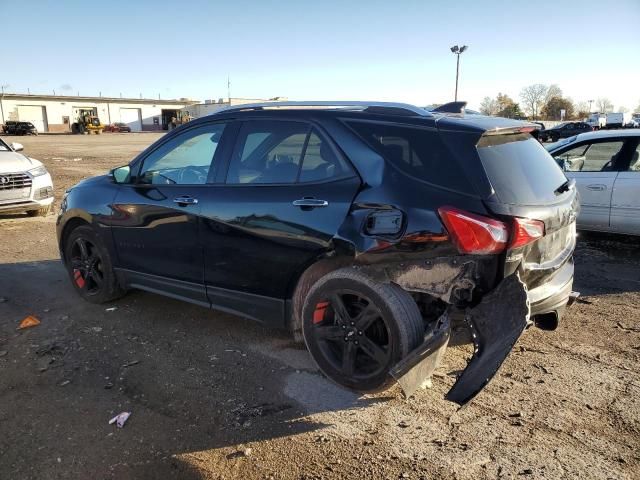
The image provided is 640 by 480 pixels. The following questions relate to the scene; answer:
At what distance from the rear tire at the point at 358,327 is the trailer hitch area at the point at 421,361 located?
15cm

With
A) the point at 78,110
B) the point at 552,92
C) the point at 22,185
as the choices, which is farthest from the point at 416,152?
the point at 552,92

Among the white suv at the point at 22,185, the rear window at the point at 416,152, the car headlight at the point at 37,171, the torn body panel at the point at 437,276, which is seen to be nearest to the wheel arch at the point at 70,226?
the rear window at the point at 416,152

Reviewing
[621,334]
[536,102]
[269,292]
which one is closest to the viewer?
[269,292]

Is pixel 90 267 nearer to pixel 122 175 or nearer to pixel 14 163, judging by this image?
pixel 122 175

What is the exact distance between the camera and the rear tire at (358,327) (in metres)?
3.14

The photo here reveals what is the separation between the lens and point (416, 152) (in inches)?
126

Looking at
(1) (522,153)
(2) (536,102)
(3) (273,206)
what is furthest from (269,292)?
(2) (536,102)

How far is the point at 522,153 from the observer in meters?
3.51

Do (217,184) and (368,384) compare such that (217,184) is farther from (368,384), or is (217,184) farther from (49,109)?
(49,109)

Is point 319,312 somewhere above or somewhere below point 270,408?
above

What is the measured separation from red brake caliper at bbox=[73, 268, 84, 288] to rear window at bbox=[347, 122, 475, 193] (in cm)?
332

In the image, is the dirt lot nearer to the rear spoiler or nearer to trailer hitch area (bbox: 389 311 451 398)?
trailer hitch area (bbox: 389 311 451 398)

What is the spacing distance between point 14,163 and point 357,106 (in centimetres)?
766

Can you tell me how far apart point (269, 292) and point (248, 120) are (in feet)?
4.34
